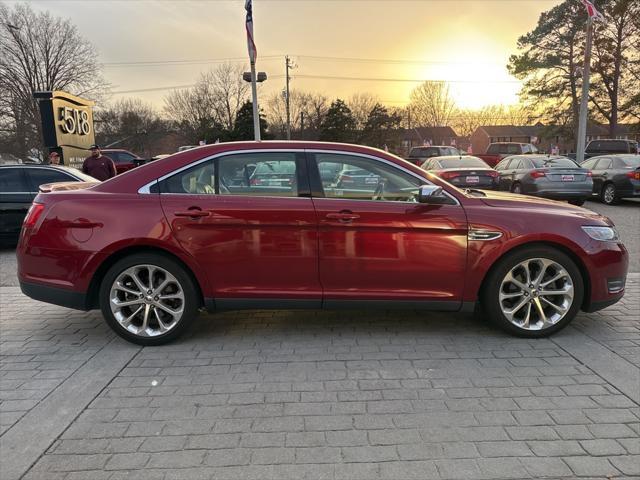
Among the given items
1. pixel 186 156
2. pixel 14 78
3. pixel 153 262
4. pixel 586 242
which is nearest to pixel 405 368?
pixel 586 242

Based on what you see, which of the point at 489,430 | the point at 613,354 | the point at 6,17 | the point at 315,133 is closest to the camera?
the point at 489,430

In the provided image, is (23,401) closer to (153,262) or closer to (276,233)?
(153,262)

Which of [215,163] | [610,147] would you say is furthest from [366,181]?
[610,147]

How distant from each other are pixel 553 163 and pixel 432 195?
10.5 metres

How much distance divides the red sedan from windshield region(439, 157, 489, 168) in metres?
9.44

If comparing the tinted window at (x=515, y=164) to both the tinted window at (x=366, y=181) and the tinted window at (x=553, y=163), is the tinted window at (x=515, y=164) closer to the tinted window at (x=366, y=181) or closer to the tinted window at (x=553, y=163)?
the tinted window at (x=553, y=163)

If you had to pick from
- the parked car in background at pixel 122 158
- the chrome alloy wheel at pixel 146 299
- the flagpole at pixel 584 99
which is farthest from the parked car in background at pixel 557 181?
the parked car in background at pixel 122 158

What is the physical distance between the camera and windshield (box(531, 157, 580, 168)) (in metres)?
12.3

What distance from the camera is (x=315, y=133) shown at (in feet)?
213

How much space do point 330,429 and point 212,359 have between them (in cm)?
133

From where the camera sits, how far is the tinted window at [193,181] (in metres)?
3.80

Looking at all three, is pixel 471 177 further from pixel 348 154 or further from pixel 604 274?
pixel 348 154

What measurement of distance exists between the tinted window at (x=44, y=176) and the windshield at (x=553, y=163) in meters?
11.4

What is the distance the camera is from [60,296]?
12.6 ft
